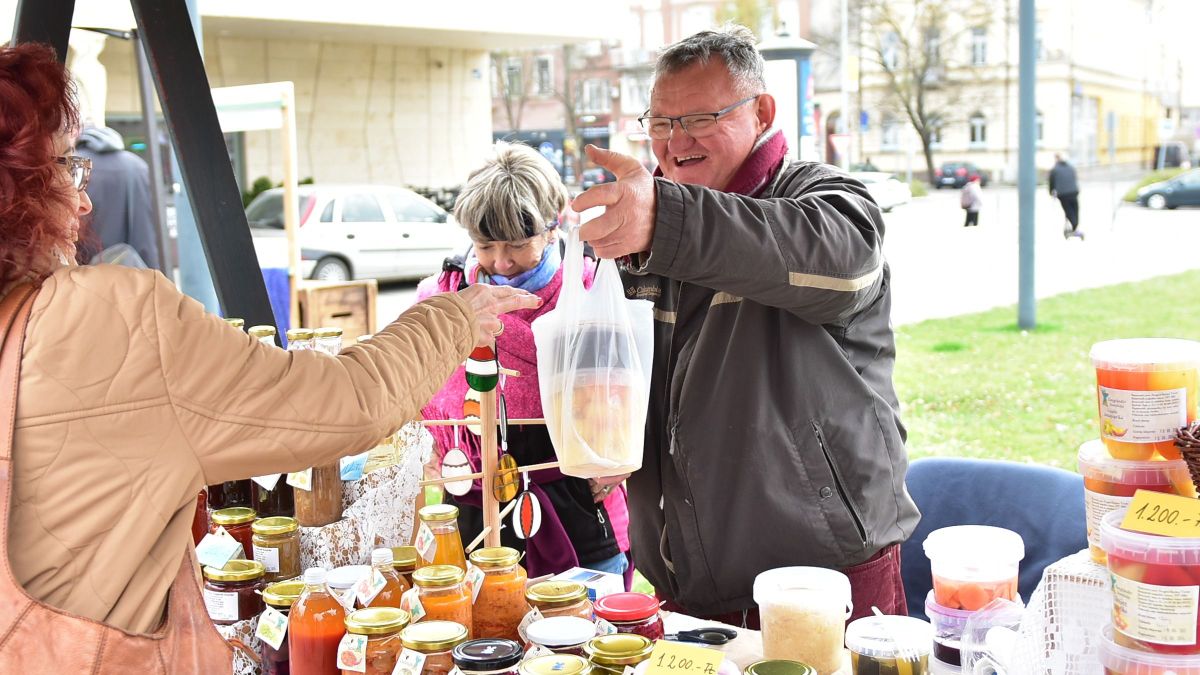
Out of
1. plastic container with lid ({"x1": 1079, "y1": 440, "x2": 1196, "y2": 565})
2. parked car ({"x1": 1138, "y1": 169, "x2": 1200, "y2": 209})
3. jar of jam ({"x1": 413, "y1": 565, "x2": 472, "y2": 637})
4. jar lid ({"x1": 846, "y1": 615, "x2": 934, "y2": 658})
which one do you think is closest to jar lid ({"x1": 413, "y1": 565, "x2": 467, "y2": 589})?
jar of jam ({"x1": 413, "y1": 565, "x2": 472, "y2": 637})

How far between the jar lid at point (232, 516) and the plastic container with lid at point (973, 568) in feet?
4.02

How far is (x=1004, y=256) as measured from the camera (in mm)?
16062

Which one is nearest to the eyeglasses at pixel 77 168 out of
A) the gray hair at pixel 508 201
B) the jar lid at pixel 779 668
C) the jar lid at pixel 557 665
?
the jar lid at pixel 557 665

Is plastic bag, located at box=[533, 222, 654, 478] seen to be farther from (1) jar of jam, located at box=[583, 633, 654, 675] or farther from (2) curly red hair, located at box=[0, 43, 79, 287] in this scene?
(2) curly red hair, located at box=[0, 43, 79, 287]

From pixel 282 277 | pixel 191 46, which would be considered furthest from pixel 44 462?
pixel 282 277

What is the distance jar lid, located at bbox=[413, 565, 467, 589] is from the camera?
5.98 ft

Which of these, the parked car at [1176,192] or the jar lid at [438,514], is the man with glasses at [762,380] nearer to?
the jar lid at [438,514]

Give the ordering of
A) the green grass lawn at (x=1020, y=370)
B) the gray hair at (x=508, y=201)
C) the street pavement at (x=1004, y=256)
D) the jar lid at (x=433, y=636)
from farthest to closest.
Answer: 1. the street pavement at (x=1004, y=256)
2. the green grass lawn at (x=1020, y=370)
3. the gray hair at (x=508, y=201)
4. the jar lid at (x=433, y=636)

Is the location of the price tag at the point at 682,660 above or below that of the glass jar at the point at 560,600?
above

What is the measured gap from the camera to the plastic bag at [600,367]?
84.9 inches

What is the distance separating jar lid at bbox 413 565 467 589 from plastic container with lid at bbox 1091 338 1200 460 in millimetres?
1032

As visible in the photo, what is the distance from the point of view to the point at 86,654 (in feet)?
4.74

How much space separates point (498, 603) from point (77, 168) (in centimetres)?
97

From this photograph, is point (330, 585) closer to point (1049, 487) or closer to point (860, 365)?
point (860, 365)
